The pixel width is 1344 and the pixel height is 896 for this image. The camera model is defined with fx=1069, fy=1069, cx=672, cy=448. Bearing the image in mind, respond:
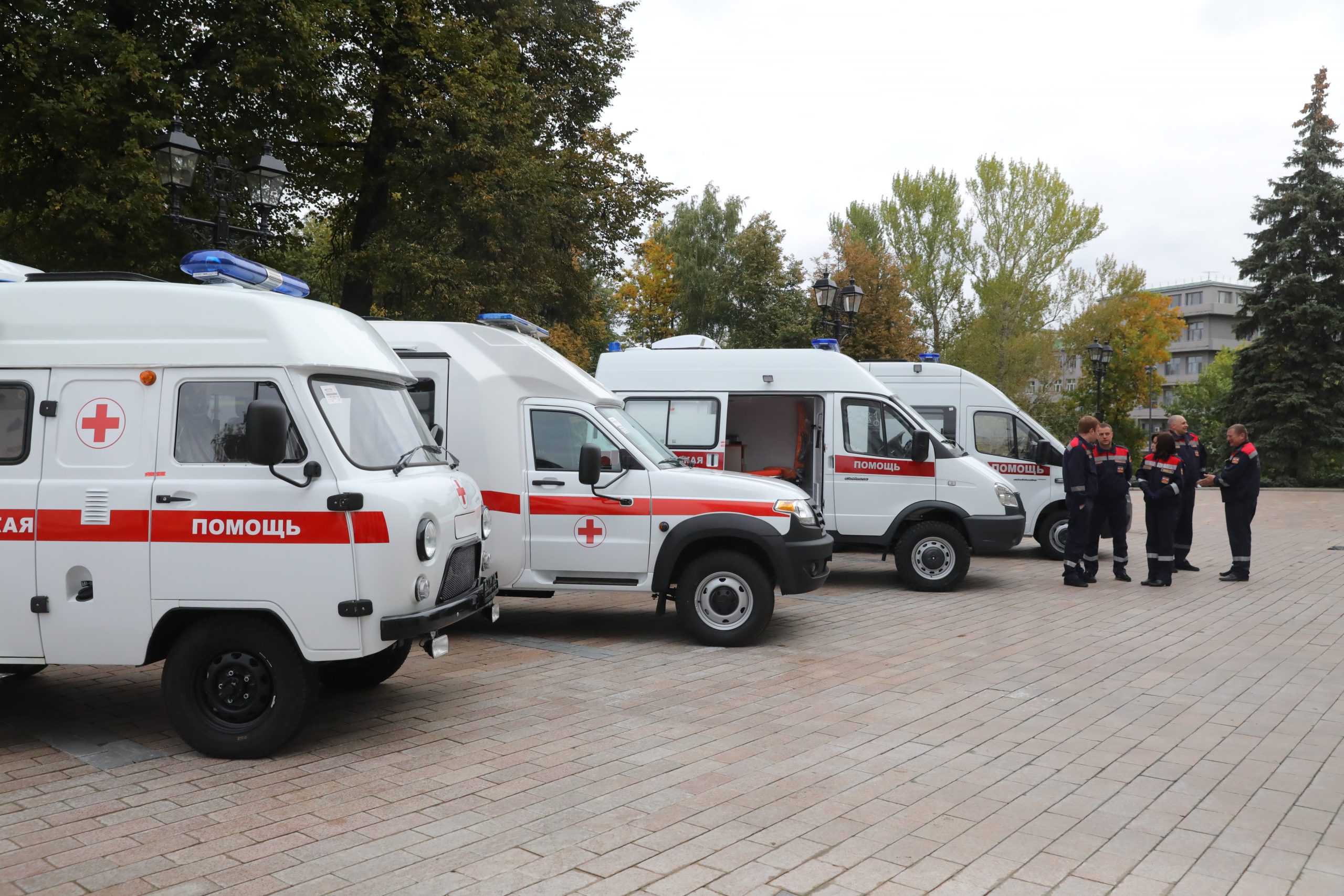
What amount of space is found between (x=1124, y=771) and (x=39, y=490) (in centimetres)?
589

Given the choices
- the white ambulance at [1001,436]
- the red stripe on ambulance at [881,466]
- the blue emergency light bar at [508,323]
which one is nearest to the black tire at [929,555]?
the red stripe on ambulance at [881,466]

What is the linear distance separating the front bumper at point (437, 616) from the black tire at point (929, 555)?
653cm

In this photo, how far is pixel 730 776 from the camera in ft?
17.6

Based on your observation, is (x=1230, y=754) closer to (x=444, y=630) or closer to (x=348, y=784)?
(x=348, y=784)

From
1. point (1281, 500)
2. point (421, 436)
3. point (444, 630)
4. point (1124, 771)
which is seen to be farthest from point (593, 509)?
point (1281, 500)

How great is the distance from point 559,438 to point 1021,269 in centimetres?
4073

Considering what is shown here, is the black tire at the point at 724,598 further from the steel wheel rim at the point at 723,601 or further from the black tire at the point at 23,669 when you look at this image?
the black tire at the point at 23,669

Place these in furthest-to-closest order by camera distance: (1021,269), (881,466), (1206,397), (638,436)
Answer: (1206,397) < (1021,269) < (881,466) < (638,436)

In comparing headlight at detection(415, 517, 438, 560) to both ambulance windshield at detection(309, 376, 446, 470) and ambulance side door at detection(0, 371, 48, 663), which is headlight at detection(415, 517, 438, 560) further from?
ambulance side door at detection(0, 371, 48, 663)

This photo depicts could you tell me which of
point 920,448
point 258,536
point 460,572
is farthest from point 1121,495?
point 258,536

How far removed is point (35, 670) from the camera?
6086mm

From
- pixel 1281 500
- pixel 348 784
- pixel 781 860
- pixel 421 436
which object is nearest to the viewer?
pixel 781 860

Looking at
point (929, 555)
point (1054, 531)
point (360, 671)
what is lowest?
point (360, 671)

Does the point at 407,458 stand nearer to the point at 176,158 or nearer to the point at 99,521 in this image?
the point at 99,521
